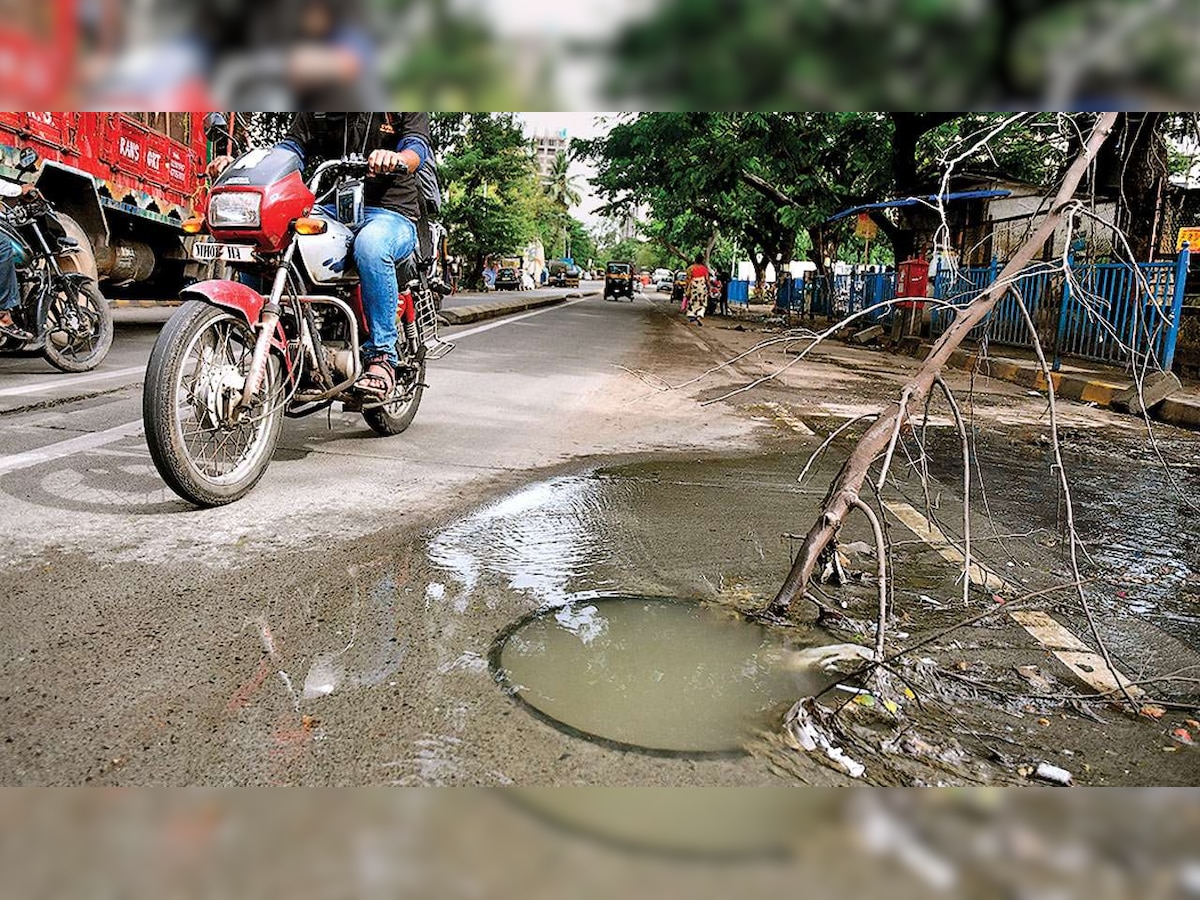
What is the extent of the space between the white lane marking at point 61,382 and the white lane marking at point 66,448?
1.42 m

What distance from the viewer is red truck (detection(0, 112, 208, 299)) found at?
802cm

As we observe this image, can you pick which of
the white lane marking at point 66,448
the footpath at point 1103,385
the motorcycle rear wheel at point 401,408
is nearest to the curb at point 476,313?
the footpath at point 1103,385

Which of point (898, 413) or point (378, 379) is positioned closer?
point (898, 413)

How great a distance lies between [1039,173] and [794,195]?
5815 millimetres

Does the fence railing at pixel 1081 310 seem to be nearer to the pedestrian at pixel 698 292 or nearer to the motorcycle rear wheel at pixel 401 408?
the motorcycle rear wheel at pixel 401 408

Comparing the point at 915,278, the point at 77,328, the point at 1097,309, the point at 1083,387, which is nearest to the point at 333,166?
the point at 77,328

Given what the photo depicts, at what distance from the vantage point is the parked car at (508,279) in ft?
163

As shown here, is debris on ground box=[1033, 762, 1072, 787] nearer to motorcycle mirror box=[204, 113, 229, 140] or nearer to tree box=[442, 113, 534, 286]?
motorcycle mirror box=[204, 113, 229, 140]

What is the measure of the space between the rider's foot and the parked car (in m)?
43.4

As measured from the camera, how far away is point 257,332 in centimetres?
371

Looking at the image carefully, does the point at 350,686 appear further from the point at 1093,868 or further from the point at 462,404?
the point at 462,404

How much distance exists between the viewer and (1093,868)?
0.97 metres

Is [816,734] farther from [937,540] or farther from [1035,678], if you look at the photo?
[937,540]

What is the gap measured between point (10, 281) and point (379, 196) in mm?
3653
